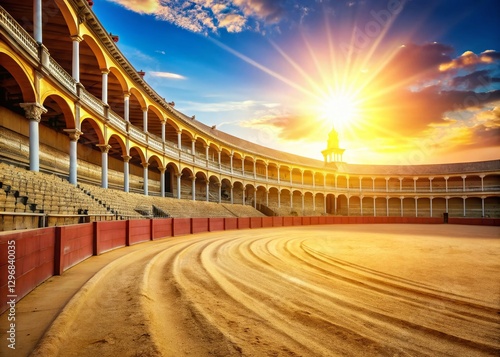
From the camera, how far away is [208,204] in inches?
1260

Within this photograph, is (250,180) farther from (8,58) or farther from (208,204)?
(8,58)

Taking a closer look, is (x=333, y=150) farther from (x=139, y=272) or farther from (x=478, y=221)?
(x=139, y=272)

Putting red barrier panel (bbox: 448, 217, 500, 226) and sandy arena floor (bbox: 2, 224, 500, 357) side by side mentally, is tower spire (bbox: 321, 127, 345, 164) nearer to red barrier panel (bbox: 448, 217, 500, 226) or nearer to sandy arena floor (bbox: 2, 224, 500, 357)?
red barrier panel (bbox: 448, 217, 500, 226)

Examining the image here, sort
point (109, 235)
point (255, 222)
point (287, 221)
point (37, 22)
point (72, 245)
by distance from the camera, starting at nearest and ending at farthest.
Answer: point (72, 245) < point (109, 235) < point (37, 22) < point (255, 222) < point (287, 221)

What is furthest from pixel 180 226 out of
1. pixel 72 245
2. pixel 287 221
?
pixel 287 221

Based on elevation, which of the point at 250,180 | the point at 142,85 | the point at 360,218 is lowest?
→ the point at 360,218

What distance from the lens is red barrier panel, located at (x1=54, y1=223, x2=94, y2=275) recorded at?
7137mm

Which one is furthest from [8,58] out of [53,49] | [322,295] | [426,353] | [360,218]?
[360,218]

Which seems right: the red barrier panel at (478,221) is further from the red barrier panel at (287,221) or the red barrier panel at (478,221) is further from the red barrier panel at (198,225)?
the red barrier panel at (198,225)

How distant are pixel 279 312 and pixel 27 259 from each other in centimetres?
435

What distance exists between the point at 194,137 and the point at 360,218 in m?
24.9

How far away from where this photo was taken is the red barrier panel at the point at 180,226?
18.7 meters

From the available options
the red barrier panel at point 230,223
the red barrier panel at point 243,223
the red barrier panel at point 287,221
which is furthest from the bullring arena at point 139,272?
the red barrier panel at point 287,221

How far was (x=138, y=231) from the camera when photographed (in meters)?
14.7
